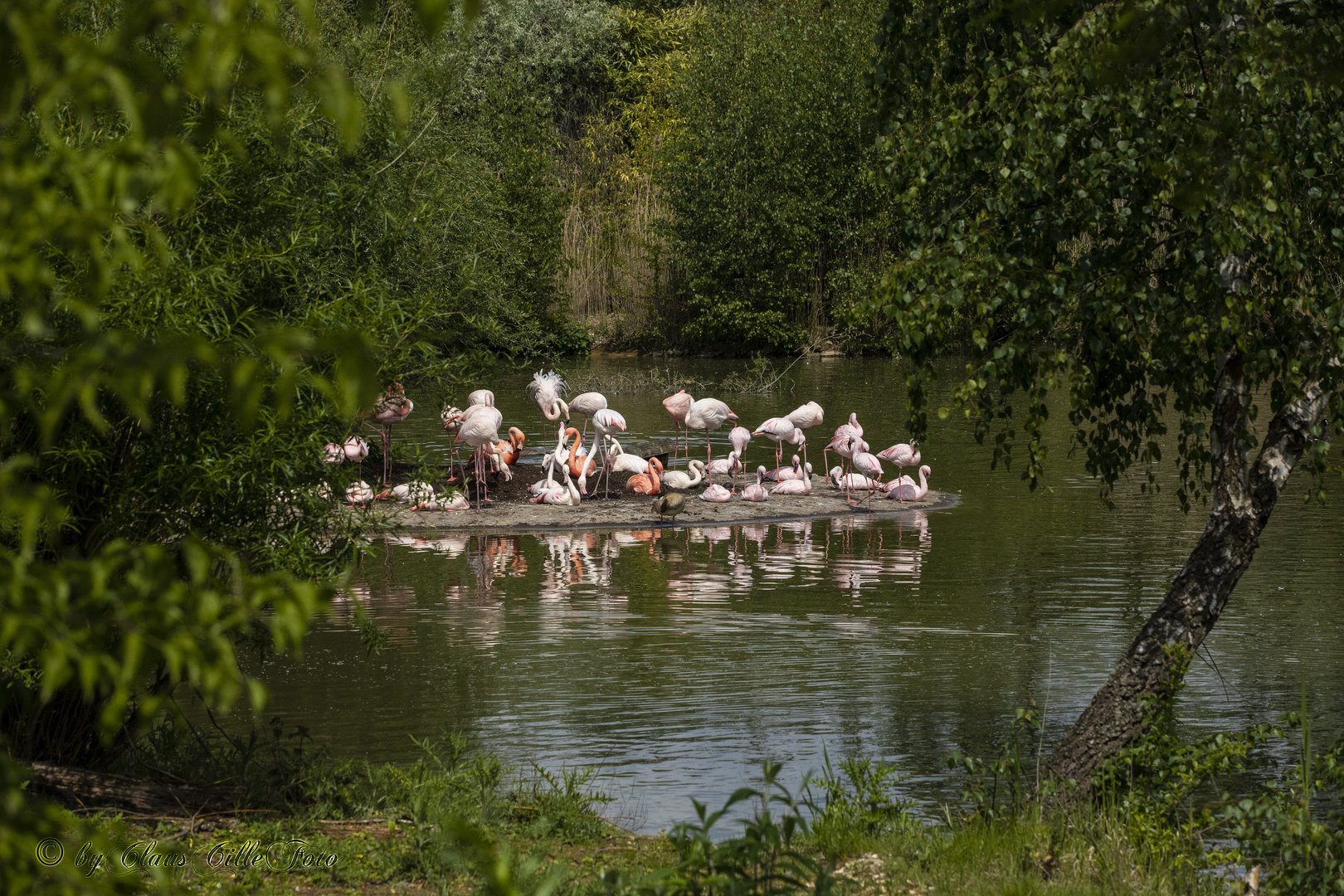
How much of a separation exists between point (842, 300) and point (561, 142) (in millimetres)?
11860

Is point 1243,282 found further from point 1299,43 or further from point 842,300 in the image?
point 842,300

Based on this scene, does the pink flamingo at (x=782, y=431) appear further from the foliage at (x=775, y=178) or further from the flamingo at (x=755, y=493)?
the foliage at (x=775, y=178)

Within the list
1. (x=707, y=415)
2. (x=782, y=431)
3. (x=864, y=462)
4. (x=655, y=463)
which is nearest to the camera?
(x=864, y=462)

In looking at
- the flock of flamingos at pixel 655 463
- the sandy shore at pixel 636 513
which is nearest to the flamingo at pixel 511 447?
the flock of flamingos at pixel 655 463

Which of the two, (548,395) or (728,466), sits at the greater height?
(548,395)

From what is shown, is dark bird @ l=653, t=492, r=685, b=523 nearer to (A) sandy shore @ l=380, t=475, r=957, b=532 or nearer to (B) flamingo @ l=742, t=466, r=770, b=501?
(A) sandy shore @ l=380, t=475, r=957, b=532

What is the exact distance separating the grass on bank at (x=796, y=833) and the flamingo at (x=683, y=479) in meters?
10.3

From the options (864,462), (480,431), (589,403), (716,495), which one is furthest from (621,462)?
(864,462)

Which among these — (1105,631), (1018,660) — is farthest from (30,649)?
(1105,631)

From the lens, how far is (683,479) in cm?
1677

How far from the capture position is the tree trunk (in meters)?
5.96

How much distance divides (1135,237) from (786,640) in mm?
4993

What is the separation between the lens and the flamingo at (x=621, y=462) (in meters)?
17.3

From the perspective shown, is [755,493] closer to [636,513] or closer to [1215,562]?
[636,513]
